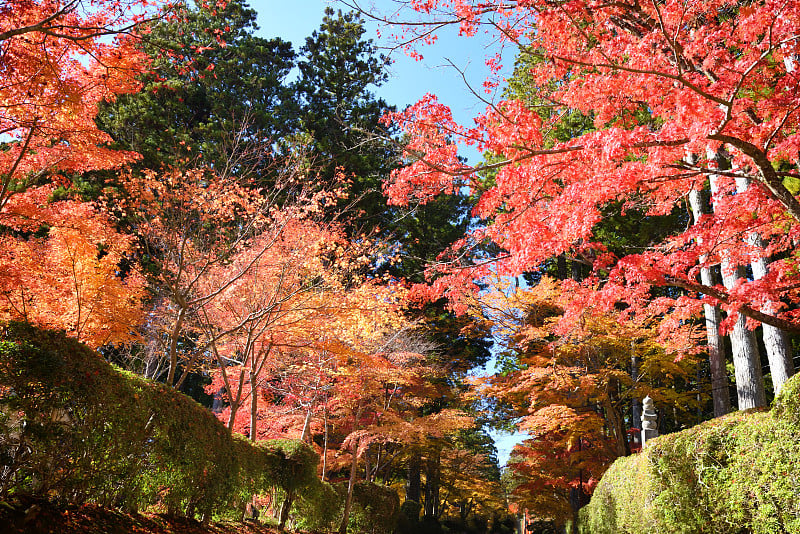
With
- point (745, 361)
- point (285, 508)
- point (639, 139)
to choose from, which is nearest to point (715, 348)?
point (745, 361)

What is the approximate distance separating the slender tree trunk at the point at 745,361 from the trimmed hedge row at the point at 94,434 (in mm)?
7939

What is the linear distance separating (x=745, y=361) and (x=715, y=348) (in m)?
2.69

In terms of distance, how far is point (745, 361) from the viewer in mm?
7926

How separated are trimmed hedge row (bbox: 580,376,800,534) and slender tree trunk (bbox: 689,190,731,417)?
4516 mm

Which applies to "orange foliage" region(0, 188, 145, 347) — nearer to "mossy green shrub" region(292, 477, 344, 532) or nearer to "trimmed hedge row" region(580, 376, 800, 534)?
"mossy green shrub" region(292, 477, 344, 532)

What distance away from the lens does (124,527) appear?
4.04 m

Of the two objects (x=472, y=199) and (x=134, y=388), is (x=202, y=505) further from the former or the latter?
(x=472, y=199)

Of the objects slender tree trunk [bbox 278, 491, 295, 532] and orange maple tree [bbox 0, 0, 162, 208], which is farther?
slender tree trunk [bbox 278, 491, 295, 532]

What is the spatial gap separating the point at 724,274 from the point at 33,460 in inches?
353

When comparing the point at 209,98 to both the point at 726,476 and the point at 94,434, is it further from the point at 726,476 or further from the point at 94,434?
the point at 726,476

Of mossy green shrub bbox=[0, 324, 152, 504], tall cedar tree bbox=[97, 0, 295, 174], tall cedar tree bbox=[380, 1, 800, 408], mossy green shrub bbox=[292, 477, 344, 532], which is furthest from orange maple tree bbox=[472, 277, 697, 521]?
tall cedar tree bbox=[97, 0, 295, 174]

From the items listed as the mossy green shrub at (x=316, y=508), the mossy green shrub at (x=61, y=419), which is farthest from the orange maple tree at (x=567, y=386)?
the mossy green shrub at (x=61, y=419)

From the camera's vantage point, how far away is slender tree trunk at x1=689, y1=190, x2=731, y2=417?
9.06 m

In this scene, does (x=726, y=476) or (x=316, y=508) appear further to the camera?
(x=316, y=508)
